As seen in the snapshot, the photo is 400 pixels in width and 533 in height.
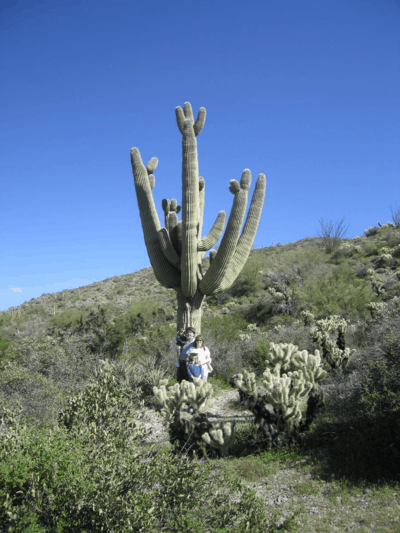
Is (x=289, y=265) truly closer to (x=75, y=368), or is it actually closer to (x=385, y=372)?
(x=75, y=368)

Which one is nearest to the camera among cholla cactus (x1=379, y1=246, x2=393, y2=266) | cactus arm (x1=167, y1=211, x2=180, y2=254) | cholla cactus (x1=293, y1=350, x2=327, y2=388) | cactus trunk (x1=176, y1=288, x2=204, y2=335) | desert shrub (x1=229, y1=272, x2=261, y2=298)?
cholla cactus (x1=293, y1=350, x2=327, y2=388)

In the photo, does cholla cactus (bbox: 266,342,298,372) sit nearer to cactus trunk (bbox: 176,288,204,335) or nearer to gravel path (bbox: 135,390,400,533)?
gravel path (bbox: 135,390,400,533)

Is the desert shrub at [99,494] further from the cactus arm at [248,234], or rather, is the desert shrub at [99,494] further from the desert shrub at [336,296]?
the desert shrub at [336,296]

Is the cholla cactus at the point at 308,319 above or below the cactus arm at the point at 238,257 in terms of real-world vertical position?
below

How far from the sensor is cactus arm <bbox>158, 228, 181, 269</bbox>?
8242mm

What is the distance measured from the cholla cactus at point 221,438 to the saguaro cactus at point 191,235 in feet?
10.1

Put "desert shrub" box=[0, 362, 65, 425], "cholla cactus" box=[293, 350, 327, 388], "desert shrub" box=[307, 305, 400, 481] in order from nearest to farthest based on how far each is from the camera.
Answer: "desert shrub" box=[307, 305, 400, 481]
"cholla cactus" box=[293, 350, 327, 388]
"desert shrub" box=[0, 362, 65, 425]

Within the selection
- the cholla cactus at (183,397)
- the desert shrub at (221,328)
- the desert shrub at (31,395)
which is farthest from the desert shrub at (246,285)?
the cholla cactus at (183,397)

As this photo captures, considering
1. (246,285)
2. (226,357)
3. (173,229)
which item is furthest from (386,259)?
(173,229)

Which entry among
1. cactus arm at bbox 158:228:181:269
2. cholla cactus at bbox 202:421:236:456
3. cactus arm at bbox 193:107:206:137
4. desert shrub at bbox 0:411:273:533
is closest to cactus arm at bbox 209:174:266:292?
cactus arm at bbox 158:228:181:269

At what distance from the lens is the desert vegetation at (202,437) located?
2.56 meters

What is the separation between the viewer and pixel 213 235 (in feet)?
28.3

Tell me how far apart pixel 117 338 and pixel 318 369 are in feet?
26.4

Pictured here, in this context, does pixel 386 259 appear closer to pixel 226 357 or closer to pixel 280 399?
pixel 226 357
